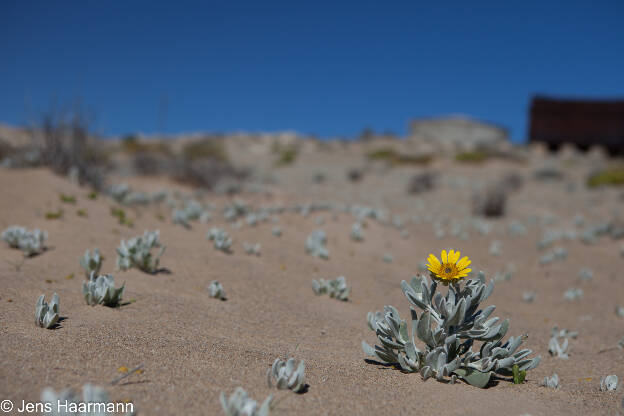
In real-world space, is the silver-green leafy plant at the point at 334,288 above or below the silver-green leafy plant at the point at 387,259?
below

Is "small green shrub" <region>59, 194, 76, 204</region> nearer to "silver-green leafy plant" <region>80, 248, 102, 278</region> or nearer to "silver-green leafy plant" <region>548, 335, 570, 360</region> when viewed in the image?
"silver-green leafy plant" <region>80, 248, 102, 278</region>

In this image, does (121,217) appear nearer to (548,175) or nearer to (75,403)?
(75,403)

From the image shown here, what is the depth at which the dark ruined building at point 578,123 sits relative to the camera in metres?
29.8

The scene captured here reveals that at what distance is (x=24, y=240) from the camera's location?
4180 mm

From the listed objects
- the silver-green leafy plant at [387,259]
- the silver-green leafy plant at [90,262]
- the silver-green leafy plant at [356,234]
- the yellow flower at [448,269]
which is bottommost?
the yellow flower at [448,269]

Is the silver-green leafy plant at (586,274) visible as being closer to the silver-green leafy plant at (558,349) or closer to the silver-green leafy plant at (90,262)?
the silver-green leafy plant at (558,349)

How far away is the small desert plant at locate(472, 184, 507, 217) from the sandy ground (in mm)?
3265

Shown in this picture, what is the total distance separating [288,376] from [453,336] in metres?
0.85

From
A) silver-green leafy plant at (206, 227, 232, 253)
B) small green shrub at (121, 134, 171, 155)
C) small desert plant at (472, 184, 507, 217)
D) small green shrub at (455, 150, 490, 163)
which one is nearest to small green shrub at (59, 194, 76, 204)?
silver-green leafy plant at (206, 227, 232, 253)

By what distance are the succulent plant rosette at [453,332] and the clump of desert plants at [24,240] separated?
10.3 ft

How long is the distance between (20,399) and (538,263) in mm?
6692

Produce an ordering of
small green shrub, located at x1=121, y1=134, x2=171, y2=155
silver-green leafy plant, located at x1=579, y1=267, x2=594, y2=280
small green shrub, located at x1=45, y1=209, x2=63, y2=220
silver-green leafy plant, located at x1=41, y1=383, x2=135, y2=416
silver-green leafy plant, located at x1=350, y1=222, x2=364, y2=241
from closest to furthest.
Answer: silver-green leafy plant, located at x1=41, y1=383, x2=135, y2=416
small green shrub, located at x1=45, y1=209, x2=63, y2=220
silver-green leafy plant, located at x1=579, y1=267, x2=594, y2=280
silver-green leafy plant, located at x1=350, y1=222, x2=364, y2=241
small green shrub, located at x1=121, y1=134, x2=171, y2=155

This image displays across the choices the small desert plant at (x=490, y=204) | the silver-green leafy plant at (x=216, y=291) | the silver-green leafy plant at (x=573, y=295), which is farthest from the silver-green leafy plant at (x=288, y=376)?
the small desert plant at (x=490, y=204)

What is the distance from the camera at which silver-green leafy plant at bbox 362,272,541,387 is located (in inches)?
96.9
